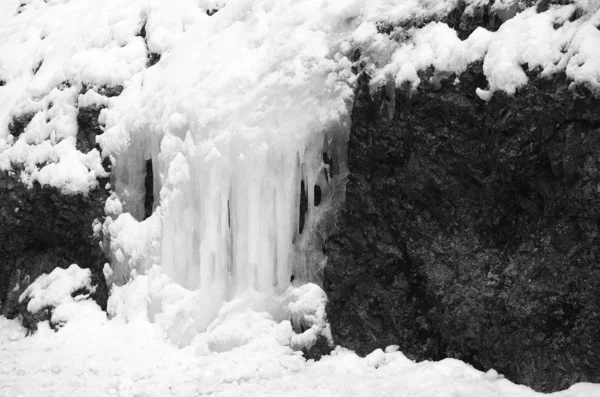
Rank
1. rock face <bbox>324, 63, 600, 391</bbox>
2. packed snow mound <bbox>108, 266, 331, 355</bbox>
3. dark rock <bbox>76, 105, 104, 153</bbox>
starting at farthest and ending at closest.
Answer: dark rock <bbox>76, 105, 104, 153</bbox> < packed snow mound <bbox>108, 266, 331, 355</bbox> < rock face <bbox>324, 63, 600, 391</bbox>

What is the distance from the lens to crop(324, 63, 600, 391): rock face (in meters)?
5.29

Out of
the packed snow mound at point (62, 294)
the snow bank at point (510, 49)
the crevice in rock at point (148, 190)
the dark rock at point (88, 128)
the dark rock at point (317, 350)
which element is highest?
the snow bank at point (510, 49)

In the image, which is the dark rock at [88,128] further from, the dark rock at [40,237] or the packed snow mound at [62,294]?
the packed snow mound at [62,294]

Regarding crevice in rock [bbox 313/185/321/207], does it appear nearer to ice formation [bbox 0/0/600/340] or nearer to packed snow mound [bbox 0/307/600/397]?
ice formation [bbox 0/0/600/340]

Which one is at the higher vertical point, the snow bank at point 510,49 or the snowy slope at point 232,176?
the snow bank at point 510,49

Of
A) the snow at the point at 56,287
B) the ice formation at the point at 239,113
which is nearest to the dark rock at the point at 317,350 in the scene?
the ice formation at the point at 239,113

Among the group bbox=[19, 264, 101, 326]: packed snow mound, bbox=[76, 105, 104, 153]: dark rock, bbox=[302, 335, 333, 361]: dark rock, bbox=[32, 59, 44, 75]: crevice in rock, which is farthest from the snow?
bbox=[32, 59, 44, 75]: crevice in rock

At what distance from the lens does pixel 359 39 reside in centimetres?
683

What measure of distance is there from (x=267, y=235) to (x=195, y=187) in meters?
1.24

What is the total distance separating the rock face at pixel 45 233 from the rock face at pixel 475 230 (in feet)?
A: 12.8

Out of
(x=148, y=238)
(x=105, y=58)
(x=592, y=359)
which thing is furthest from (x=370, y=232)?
(x=105, y=58)

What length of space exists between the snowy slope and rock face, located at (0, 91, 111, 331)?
0.69ft

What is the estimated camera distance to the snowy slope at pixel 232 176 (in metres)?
5.87

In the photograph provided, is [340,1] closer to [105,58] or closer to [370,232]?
[370,232]
